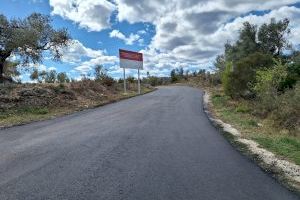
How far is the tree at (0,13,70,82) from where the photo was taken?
26219 mm

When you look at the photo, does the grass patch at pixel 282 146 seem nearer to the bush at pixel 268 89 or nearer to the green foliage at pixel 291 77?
the bush at pixel 268 89

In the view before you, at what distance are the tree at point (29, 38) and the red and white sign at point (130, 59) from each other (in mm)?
10716

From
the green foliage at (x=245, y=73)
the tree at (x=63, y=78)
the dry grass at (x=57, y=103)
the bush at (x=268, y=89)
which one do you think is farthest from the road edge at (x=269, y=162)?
the tree at (x=63, y=78)

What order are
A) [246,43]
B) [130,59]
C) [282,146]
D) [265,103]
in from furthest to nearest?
[246,43] < [130,59] < [265,103] < [282,146]

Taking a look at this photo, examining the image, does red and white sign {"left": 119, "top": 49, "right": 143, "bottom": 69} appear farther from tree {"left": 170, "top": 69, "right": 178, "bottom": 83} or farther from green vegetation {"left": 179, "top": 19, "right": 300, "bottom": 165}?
tree {"left": 170, "top": 69, "right": 178, "bottom": 83}

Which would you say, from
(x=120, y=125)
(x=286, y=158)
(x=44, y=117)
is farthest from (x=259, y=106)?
(x=286, y=158)

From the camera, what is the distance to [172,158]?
933cm

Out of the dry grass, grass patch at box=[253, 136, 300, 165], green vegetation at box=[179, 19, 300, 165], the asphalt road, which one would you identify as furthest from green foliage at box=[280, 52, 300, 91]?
the asphalt road

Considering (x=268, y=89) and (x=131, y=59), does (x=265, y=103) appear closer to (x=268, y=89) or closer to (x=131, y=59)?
(x=268, y=89)

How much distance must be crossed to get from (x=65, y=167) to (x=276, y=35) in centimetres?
5022

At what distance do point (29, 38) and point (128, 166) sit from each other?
66.0 ft

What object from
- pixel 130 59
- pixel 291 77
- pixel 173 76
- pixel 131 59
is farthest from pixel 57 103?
pixel 173 76

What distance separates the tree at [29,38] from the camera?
26.2m

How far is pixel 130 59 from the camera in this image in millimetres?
41750
